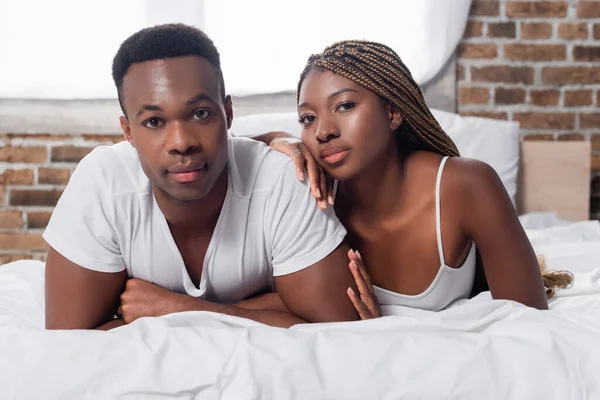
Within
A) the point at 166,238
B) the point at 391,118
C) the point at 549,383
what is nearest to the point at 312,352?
the point at 549,383

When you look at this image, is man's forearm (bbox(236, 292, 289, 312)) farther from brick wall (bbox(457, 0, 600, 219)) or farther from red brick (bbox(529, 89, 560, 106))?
red brick (bbox(529, 89, 560, 106))

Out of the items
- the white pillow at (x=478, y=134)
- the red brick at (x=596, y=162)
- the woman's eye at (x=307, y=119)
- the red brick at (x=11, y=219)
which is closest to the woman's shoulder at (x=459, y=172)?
the woman's eye at (x=307, y=119)

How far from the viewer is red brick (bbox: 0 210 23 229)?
2777mm

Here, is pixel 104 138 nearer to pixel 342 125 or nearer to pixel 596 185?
pixel 342 125

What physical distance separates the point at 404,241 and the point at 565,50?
1687mm

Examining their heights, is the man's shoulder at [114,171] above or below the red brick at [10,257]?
above

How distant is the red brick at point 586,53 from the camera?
272 cm

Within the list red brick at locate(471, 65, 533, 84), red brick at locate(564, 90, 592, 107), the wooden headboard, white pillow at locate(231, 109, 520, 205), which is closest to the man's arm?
white pillow at locate(231, 109, 520, 205)

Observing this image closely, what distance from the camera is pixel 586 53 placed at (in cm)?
272

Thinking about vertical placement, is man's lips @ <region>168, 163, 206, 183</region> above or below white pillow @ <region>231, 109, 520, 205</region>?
above

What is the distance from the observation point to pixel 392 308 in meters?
1.40

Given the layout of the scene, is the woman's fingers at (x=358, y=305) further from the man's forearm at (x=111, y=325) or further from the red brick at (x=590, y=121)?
the red brick at (x=590, y=121)

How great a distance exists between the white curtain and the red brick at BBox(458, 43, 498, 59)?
7 centimetres

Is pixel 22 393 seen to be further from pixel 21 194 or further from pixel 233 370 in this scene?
pixel 21 194
